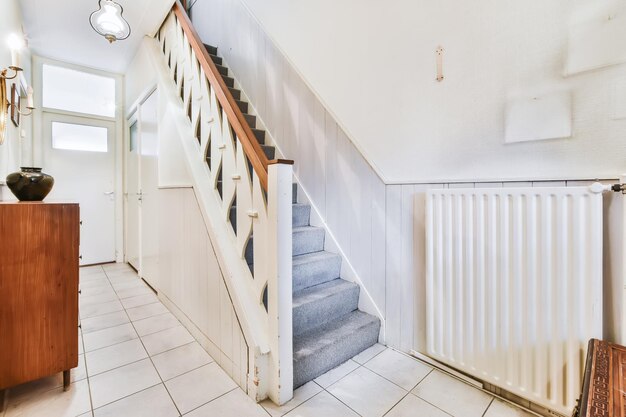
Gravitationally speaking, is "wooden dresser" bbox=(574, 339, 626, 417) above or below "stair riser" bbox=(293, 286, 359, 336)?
above

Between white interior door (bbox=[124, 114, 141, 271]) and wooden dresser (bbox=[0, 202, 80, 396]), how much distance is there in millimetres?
2223

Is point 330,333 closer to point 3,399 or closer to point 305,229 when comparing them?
point 305,229

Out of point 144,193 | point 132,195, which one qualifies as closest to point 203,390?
point 144,193

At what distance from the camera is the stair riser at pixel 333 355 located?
1.55 m

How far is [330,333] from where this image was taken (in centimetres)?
179

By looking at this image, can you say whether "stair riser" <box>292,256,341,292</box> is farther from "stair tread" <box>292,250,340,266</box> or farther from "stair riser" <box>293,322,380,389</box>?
A: "stair riser" <box>293,322,380,389</box>

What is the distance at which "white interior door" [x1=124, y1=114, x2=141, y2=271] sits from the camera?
12.1 feet

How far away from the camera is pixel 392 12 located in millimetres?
1759

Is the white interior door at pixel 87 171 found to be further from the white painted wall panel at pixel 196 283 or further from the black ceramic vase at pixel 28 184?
the black ceramic vase at pixel 28 184

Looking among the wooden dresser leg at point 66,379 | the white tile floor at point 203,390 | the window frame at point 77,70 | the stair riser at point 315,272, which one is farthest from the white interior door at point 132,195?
the stair riser at point 315,272

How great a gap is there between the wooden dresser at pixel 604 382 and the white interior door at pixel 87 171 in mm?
5071

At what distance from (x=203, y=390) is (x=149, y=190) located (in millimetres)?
2333

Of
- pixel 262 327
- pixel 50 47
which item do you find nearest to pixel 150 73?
pixel 50 47

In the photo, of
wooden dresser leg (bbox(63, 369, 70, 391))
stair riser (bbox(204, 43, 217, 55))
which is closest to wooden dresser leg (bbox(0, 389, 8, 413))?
wooden dresser leg (bbox(63, 369, 70, 391))
